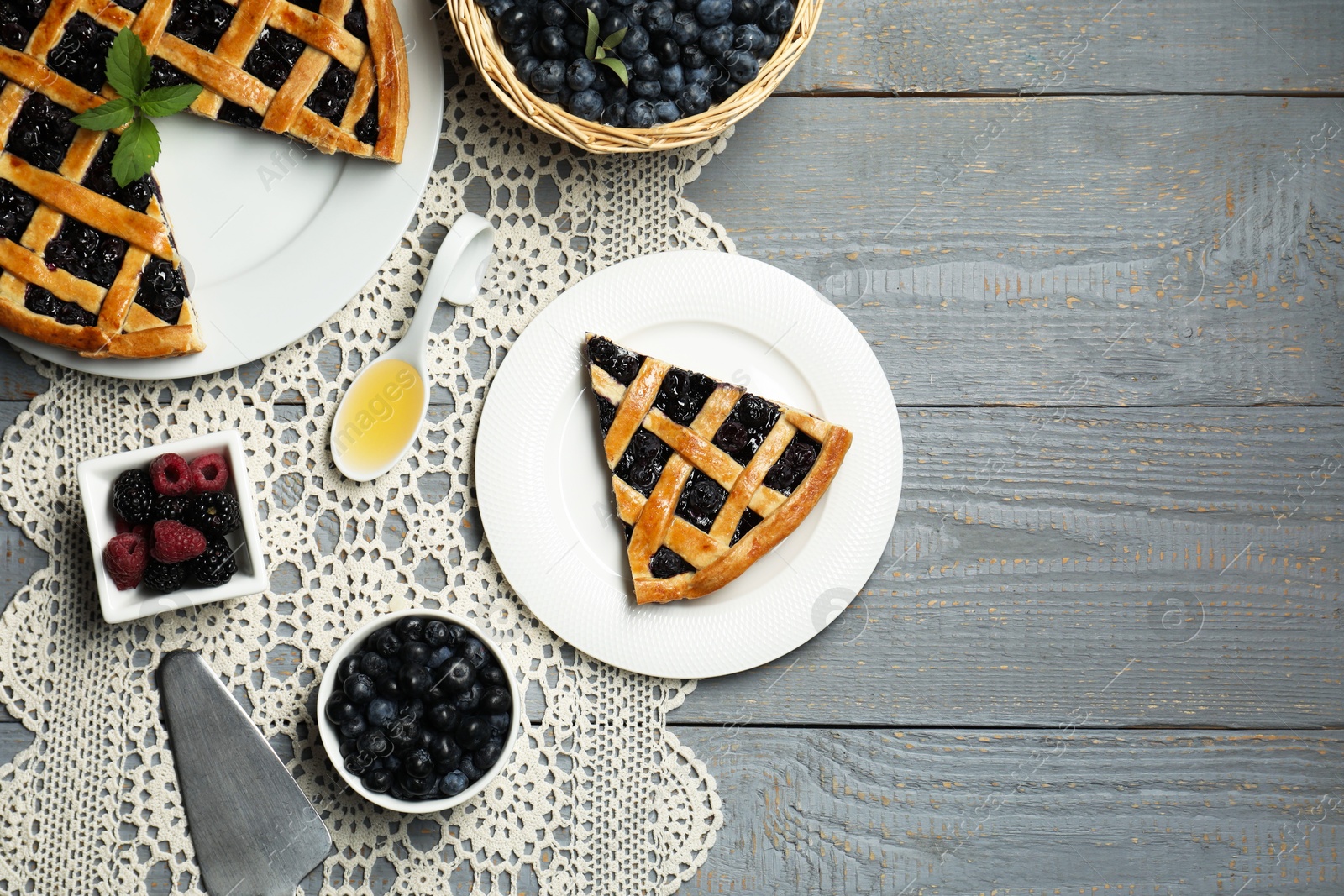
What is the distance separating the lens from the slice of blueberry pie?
143 centimetres

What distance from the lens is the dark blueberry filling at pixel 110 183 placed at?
1.40 metres

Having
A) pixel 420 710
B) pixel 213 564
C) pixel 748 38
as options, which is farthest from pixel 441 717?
pixel 748 38

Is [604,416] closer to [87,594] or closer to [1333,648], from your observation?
[87,594]

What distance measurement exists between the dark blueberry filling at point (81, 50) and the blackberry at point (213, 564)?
78cm

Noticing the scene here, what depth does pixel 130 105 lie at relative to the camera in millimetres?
1363

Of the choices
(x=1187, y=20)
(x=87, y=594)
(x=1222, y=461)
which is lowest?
(x=87, y=594)

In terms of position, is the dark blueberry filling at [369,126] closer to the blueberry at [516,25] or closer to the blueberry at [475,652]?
the blueberry at [516,25]

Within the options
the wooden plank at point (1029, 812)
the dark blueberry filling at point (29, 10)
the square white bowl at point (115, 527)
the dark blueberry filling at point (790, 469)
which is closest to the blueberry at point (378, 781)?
the square white bowl at point (115, 527)

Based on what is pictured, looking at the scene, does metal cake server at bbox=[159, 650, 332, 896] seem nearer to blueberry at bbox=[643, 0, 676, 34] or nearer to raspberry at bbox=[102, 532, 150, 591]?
raspberry at bbox=[102, 532, 150, 591]

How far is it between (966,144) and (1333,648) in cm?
114

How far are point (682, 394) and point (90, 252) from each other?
1.00m

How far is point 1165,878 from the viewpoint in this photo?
60.9 inches

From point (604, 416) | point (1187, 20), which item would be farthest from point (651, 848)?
point (1187, 20)

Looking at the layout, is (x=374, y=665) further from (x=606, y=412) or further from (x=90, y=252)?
(x=90, y=252)
